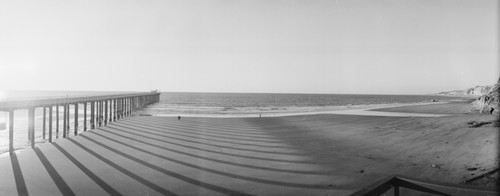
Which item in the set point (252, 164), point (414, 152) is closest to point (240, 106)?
point (414, 152)

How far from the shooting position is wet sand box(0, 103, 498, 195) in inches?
291

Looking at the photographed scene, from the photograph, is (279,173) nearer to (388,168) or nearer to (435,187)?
(388,168)

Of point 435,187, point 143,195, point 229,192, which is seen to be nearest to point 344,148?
point 229,192

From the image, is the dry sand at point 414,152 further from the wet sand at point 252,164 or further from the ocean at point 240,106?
the ocean at point 240,106

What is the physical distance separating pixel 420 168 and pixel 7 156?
48.4ft

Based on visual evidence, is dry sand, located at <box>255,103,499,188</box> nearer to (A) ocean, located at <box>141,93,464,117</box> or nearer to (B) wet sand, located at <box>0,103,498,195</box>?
(B) wet sand, located at <box>0,103,498,195</box>

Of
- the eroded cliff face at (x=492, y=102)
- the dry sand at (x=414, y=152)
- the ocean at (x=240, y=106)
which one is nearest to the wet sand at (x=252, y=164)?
the dry sand at (x=414, y=152)

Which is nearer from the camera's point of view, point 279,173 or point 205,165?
point 279,173

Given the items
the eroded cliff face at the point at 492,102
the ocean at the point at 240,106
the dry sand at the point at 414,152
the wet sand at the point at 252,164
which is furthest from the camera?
the ocean at the point at 240,106

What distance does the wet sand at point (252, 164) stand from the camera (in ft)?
24.2

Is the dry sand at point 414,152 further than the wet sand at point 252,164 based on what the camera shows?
Yes

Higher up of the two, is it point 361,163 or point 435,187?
point 435,187

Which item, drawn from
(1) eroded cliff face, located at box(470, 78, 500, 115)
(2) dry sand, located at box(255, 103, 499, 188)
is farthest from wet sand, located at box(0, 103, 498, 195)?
(1) eroded cliff face, located at box(470, 78, 500, 115)

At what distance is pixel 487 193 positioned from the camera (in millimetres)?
2662
